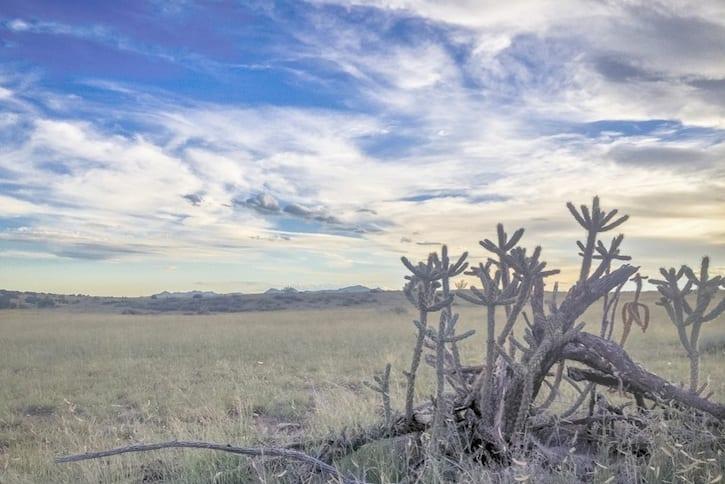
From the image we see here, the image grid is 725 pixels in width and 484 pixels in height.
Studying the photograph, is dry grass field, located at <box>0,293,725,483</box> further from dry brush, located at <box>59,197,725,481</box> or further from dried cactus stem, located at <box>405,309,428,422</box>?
dried cactus stem, located at <box>405,309,428,422</box>

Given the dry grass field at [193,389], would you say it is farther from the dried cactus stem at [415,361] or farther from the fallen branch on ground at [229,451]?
the dried cactus stem at [415,361]

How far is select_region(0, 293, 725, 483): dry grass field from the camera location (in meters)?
5.24

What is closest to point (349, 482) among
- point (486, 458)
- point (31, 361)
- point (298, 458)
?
point (298, 458)

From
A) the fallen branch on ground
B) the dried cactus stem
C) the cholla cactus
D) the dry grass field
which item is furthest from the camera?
the dry grass field

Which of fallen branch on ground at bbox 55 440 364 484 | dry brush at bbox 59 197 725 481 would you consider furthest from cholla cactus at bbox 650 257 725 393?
fallen branch on ground at bbox 55 440 364 484

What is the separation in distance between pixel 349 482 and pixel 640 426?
2290mm

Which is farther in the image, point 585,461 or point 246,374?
point 246,374

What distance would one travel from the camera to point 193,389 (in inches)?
435

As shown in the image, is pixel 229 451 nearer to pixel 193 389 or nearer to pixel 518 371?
pixel 518 371

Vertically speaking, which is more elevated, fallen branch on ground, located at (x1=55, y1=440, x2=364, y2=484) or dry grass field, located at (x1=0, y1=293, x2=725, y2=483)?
fallen branch on ground, located at (x1=55, y1=440, x2=364, y2=484)

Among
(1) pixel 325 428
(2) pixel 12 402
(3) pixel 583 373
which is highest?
(3) pixel 583 373

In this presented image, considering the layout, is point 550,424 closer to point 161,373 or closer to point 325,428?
point 325,428

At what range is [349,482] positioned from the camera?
3.19 m

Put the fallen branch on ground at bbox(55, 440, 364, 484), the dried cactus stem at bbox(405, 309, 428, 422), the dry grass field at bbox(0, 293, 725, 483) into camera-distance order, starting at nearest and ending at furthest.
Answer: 1. the fallen branch on ground at bbox(55, 440, 364, 484)
2. the dried cactus stem at bbox(405, 309, 428, 422)
3. the dry grass field at bbox(0, 293, 725, 483)
